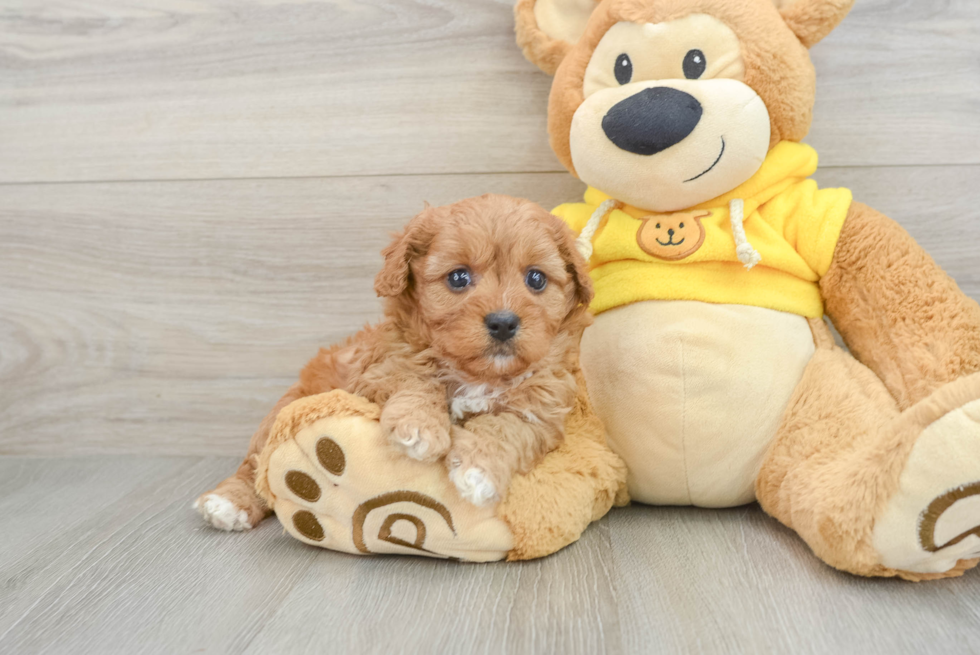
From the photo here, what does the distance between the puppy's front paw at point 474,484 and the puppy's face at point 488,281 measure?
0.43 ft

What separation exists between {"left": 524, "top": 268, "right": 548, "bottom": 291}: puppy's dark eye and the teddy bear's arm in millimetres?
487

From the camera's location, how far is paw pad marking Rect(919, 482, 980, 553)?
32.7 inches

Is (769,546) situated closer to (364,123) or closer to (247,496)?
(247,496)

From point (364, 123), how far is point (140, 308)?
0.64 metres

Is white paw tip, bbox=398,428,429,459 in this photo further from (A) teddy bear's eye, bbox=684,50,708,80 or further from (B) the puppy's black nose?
Answer: (A) teddy bear's eye, bbox=684,50,708,80

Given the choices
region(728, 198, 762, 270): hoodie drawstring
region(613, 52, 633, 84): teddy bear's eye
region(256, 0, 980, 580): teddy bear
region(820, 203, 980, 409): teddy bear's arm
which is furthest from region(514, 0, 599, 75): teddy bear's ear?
region(820, 203, 980, 409): teddy bear's arm

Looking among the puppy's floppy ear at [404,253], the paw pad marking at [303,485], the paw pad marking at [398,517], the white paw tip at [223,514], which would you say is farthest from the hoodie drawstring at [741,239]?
the white paw tip at [223,514]

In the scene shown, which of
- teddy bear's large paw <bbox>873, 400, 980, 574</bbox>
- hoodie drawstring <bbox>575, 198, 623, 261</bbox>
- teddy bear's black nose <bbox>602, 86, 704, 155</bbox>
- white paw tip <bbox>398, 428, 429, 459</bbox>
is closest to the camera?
teddy bear's large paw <bbox>873, 400, 980, 574</bbox>

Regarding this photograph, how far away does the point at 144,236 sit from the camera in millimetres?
1549

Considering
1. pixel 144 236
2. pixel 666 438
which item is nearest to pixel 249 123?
pixel 144 236

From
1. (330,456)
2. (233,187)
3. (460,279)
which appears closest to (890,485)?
(460,279)

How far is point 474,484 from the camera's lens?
0.94m

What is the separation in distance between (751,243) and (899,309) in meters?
0.24

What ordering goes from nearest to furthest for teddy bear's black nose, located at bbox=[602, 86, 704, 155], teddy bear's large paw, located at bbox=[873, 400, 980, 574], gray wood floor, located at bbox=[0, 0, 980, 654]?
teddy bear's large paw, located at bbox=[873, 400, 980, 574] < teddy bear's black nose, located at bbox=[602, 86, 704, 155] < gray wood floor, located at bbox=[0, 0, 980, 654]
